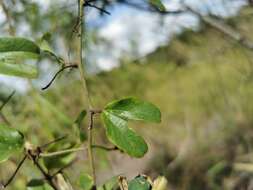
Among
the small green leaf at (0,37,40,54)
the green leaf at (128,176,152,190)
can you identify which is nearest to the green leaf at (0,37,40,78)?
the small green leaf at (0,37,40,54)

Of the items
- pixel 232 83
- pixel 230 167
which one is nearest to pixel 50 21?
pixel 230 167

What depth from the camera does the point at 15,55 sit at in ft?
1.66

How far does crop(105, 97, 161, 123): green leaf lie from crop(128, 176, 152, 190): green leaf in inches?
2.5

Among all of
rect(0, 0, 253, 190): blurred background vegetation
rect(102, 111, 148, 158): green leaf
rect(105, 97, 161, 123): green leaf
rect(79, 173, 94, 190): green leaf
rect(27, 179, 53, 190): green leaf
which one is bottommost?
rect(0, 0, 253, 190): blurred background vegetation

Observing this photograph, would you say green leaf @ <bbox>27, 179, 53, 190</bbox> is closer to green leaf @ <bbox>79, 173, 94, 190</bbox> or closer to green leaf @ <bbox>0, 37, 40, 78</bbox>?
green leaf @ <bbox>79, 173, 94, 190</bbox>

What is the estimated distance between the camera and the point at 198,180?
337 centimetres

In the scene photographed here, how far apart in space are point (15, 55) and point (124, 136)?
0.13 meters

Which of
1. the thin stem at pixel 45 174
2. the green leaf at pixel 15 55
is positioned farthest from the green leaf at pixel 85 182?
the green leaf at pixel 15 55

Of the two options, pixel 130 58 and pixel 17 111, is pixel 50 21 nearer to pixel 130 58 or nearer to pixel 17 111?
pixel 17 111

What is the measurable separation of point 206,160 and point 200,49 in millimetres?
792

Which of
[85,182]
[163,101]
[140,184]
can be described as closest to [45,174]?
[85,182]

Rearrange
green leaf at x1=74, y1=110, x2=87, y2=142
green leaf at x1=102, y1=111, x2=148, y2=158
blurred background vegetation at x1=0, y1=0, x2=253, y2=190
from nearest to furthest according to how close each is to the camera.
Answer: green leaf at x1=102, y1=111, x2=148, y2=158
green leaf at x1=74, y1=110, x2=87, y2=142
blurred background vegetation at x1=0, y1=0, x2=253, y2=190

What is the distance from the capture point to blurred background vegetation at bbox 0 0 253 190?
A: 1132mm

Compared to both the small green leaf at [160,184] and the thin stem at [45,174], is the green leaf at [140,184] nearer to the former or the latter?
the small green leaf at [160,184]
